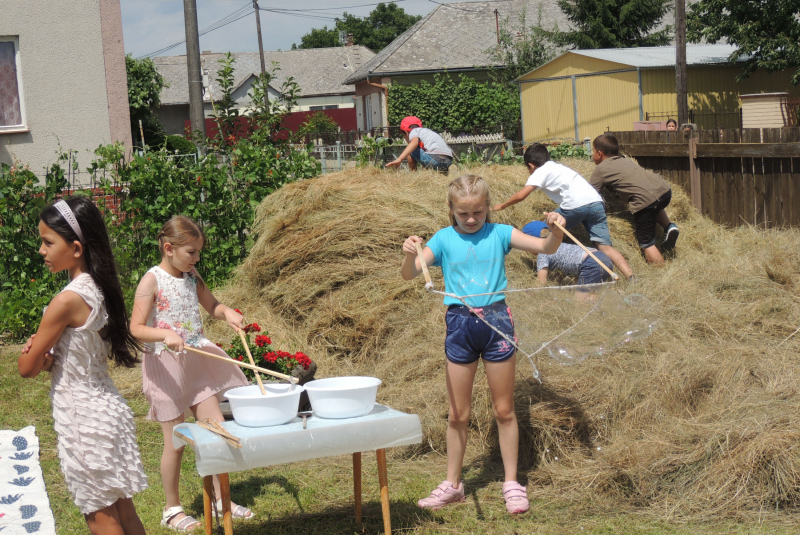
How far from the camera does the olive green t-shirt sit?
7406 mm

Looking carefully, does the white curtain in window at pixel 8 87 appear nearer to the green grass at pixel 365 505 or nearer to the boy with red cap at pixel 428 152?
the boy with red cap at pixel 428 152

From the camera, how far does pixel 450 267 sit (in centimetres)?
365

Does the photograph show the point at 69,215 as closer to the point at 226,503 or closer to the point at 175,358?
the point at 175,358

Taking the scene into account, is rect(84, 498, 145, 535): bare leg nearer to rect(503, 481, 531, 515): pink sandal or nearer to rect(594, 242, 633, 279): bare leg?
rect(503, 481, 531, 515): pink sandal

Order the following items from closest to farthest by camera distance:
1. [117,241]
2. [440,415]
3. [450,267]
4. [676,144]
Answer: [450,267] → [440,415] → [117,241] → [676,144]

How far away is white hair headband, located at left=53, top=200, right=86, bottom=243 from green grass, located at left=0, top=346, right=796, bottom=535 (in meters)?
1.61

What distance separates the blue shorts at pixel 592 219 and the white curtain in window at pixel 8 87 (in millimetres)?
7289

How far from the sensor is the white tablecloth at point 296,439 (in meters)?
2.90

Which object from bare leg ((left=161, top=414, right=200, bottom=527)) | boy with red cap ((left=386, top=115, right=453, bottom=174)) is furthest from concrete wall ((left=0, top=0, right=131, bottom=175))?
bare leg ((left=161, top=414, right=200, bottom=527))

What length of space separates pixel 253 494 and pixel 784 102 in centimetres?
1586

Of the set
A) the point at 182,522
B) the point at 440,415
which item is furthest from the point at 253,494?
the point at 440,415

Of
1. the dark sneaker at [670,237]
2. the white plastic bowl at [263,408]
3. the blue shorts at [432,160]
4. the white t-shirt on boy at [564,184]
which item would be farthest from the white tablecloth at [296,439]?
the blue shorts at [432,160]

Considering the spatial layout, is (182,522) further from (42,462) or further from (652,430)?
(652,430)

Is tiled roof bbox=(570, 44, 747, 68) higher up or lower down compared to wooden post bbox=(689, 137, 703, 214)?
higher up
